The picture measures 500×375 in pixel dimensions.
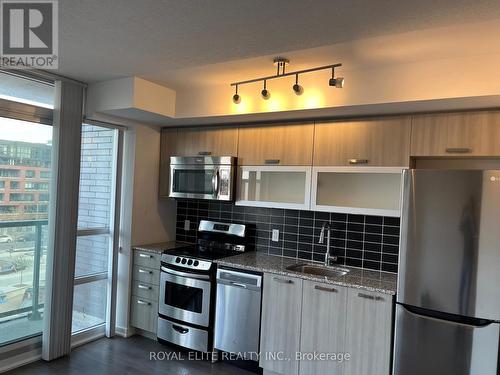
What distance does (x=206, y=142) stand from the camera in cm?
392

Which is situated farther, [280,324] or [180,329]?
[180,329]

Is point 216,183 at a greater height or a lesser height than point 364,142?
lesser

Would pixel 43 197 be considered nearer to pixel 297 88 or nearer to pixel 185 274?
pixel 185 274

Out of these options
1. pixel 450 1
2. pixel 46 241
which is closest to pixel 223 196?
pixel 46 241

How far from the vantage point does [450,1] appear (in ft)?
5.45

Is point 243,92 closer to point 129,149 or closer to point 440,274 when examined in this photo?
point 129,149

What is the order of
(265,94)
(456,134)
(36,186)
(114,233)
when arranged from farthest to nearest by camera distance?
(114,233)
(36,186)
(265,94)
(456,134)

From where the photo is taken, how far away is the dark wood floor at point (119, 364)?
3.16 metres

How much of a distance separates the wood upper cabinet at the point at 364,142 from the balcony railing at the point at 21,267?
2.54 meters

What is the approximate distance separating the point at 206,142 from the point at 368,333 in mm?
2323

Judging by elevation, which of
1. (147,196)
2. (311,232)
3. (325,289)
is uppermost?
(147,196)

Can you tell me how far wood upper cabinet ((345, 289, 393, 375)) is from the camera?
263cm

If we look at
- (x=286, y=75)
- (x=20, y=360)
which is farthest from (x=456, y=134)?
(x=20, y=360)

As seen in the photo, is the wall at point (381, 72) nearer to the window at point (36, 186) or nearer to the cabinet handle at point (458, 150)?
the cabinet handle at point (458, 150)
